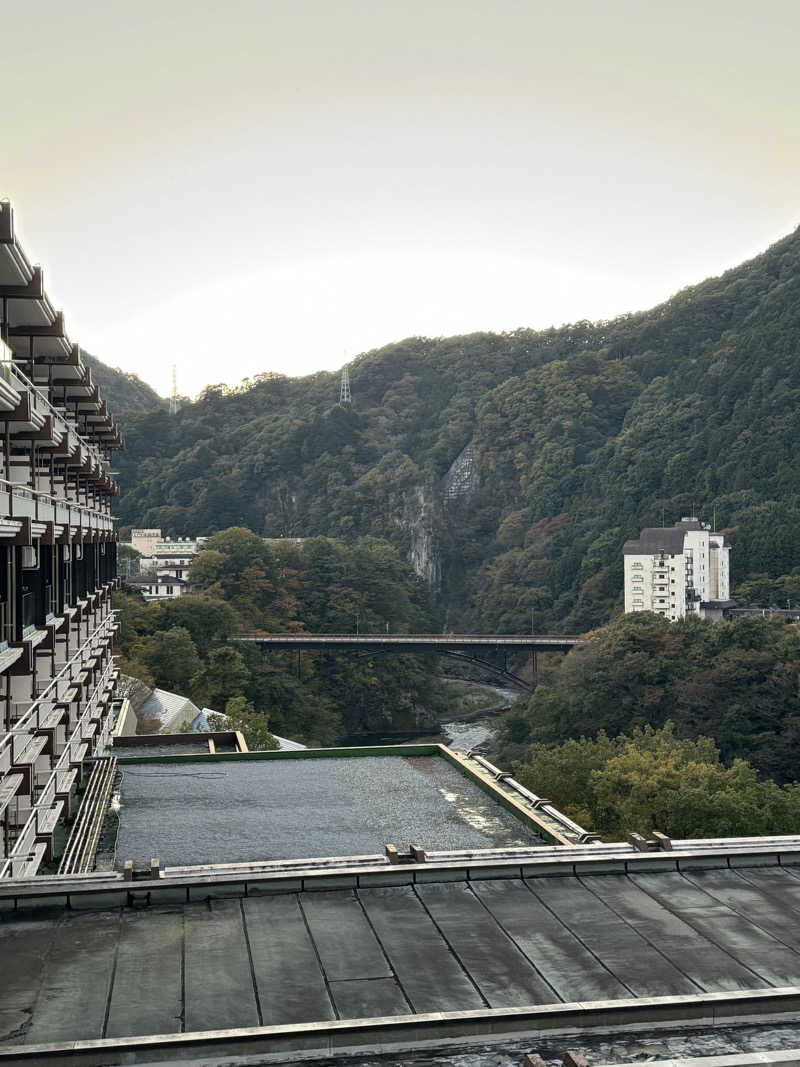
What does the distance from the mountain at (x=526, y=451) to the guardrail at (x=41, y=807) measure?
211ft

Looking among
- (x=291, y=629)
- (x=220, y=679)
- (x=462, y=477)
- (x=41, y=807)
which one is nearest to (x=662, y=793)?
(x=41, y=807)

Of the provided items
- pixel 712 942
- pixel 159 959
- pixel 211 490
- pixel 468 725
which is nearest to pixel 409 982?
pixel 159 959

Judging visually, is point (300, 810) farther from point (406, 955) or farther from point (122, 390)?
point (122, 390)

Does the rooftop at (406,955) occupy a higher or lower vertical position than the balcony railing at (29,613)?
lower

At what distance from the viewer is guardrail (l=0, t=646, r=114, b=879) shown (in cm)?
1290

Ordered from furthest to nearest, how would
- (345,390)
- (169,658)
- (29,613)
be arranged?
(345,390) < (169,658) < (29,613)

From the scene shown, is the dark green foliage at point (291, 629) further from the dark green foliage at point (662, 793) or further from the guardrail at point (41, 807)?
the guardrail at point (41, 807)

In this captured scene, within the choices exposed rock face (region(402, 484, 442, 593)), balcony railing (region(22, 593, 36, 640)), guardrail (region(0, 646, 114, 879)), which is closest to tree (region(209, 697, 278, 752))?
guardrail (region(0, 646, 114, 879))

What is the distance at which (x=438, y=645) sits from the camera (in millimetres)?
71062

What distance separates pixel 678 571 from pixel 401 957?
Result: 6589cm

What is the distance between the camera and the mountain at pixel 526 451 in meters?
90.9

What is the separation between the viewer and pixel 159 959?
910cm

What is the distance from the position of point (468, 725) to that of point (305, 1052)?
69079 millimetres

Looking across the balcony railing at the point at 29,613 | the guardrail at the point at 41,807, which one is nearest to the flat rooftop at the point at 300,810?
the guardrail at the point at 41,807
